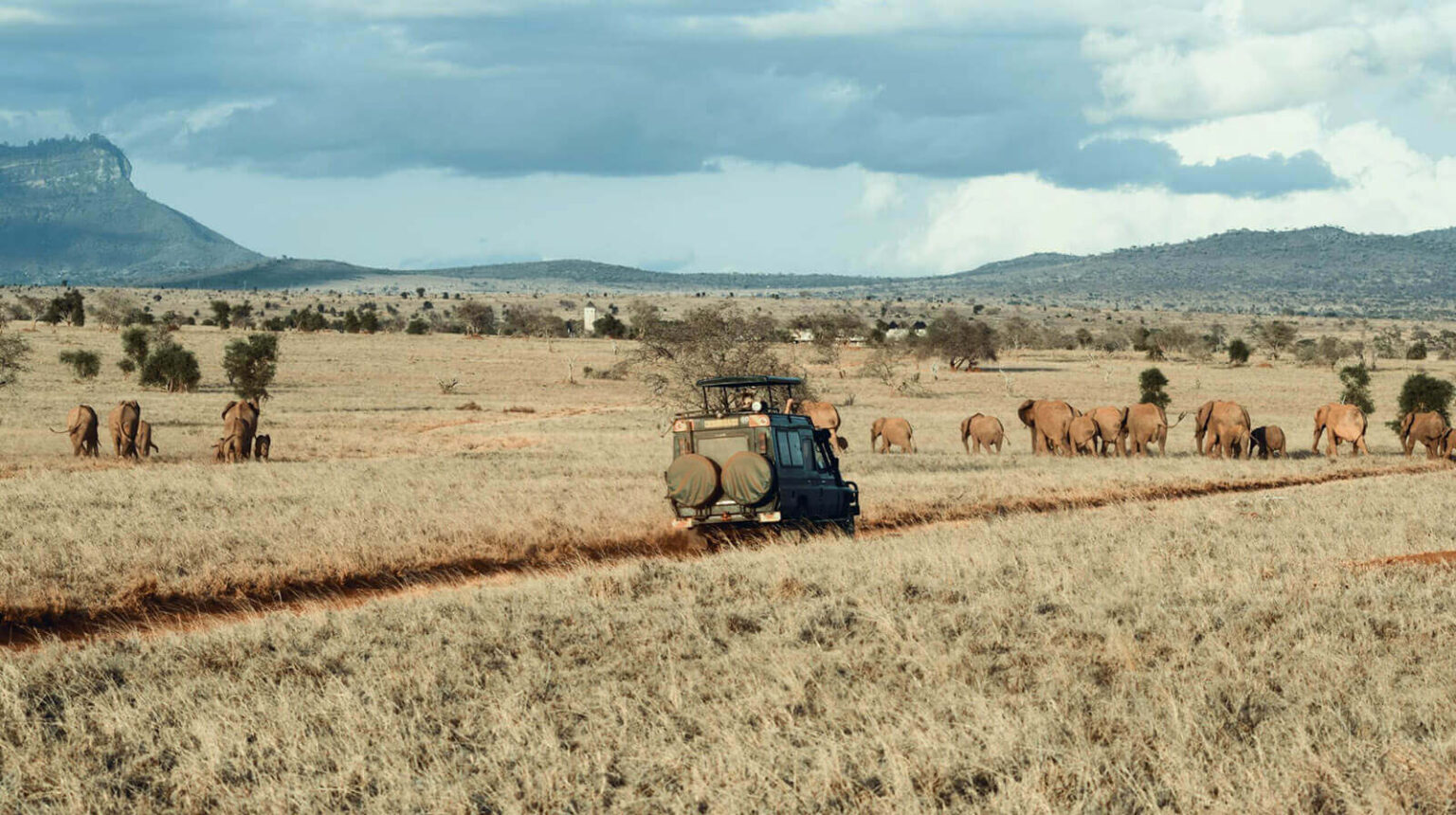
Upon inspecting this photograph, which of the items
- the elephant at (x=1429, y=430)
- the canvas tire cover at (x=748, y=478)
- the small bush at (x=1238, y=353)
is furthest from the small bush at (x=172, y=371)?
the small bush at (x=1238, y=353)

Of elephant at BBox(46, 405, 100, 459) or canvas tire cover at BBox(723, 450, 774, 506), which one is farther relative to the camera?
elephant at BBox(46, 405, 100, 459)

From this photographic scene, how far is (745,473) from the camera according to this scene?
16.5 m

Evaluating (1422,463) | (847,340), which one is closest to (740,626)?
(1422,463)

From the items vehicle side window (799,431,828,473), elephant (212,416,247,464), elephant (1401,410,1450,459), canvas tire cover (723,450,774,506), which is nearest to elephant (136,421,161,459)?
elephant (212,416,247,464)

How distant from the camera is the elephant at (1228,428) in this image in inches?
1382

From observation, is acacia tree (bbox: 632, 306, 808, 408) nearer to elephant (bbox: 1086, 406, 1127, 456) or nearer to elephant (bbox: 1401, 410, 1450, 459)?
elephant (bbox: 1086, 406, 1127, 456)

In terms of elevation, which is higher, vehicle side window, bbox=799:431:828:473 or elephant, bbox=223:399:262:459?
vehicle side window, bbox=799:431:828:473

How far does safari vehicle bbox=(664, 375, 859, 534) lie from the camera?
1658cm

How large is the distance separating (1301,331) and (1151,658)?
142943mm

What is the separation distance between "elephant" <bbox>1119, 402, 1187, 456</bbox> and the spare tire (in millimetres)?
22183

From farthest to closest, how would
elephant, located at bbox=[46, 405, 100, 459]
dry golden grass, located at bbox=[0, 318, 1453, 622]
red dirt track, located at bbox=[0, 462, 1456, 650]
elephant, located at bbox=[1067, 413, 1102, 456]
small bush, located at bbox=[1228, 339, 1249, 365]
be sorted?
small bush, located at bbox=[1228, 339, 1249, 365] < elephant, located at bbox=[1067, 413, 1102, 456] < elephant, located at bbox=[46, 405, 100, 459] < dry golden grass, located at bbox=[0, 318, 1453, 622] < red dirt track, located at bbox=[0, 462, 1456, 650]

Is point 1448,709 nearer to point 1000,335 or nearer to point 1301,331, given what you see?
point 1000,335

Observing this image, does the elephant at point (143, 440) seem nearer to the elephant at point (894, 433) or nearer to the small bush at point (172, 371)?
the elephant at point (894, 433)

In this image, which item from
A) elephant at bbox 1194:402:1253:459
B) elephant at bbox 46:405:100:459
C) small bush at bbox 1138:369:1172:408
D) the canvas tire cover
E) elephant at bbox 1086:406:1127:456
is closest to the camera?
the canvas tire cover
